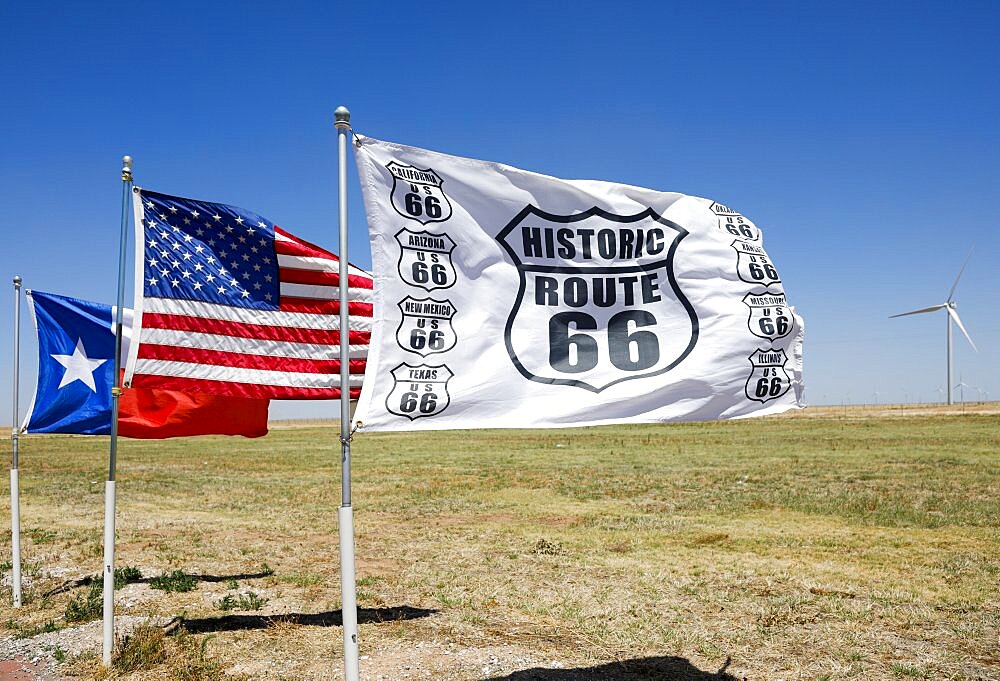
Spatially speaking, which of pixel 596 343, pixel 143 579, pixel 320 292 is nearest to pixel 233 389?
pixel 320 292

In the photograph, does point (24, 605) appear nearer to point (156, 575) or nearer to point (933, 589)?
point (156, 575)

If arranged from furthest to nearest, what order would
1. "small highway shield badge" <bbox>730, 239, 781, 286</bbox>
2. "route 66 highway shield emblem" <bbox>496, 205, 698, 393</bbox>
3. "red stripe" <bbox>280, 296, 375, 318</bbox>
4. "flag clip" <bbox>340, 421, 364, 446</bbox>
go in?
"red stripe" <bbox>280, 296, 375, 318</bbox> → "small highway shield badge" <bbox>730, 239, 781, 286</bbox> → "route 66 highway shield emblem" <bbox>496, 205, 698, 393</bbox> → "flag clip" <bbox>340, 421, 364, 446</bbox>

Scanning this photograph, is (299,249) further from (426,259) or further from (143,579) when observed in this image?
(143,579)

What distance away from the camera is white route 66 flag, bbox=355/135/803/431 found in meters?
5.59

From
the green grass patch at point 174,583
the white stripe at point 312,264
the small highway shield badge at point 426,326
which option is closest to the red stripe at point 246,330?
the white stripe at point 312,264

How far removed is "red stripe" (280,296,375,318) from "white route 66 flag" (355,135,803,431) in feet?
6.18

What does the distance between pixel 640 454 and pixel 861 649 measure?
27.5 meters

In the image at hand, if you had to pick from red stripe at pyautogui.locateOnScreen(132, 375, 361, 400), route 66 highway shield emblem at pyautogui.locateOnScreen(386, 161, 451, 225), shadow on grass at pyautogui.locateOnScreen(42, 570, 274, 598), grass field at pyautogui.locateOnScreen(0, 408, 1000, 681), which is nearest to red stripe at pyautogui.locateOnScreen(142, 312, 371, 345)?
red stripe at pyautogui.locateOnScreen(132, 375, 361, 400)

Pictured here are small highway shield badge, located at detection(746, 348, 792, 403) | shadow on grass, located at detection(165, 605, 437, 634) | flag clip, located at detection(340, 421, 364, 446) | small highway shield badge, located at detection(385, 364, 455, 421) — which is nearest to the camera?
flag clip, located at detection(340, 421, 364, 446)

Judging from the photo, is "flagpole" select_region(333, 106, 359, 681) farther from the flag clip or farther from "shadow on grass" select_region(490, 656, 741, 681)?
"shadow on grass" select_region(490, 656, 741, 681)

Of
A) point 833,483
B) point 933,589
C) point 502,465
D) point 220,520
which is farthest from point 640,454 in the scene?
point 933,589

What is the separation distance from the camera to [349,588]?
5078 mm

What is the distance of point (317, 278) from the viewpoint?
7613 mm

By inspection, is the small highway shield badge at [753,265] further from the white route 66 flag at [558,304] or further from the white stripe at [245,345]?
the white stripe at [245,345]
